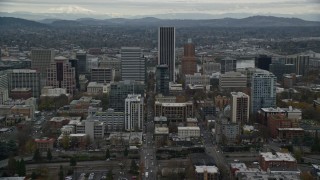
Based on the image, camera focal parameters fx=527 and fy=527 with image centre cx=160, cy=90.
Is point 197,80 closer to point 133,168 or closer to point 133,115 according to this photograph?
point 133,115

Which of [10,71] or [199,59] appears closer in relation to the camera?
[10,71]

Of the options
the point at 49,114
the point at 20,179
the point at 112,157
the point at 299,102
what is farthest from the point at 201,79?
the point at 20,179

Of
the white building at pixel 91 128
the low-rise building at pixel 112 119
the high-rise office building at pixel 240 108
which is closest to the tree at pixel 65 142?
the white building at pixel 91 128

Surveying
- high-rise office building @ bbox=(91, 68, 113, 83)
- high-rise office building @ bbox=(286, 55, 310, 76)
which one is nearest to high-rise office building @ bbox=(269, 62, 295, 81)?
high-rise office building @ bbox=(286, 55, 310, 76)

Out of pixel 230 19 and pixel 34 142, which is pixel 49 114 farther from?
pixel 230 19

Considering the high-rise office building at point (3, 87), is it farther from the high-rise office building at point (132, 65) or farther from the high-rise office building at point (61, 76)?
the high-rise office building at point (132, 65)

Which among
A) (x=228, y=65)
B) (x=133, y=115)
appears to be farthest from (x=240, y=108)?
(x=228, y=65)
